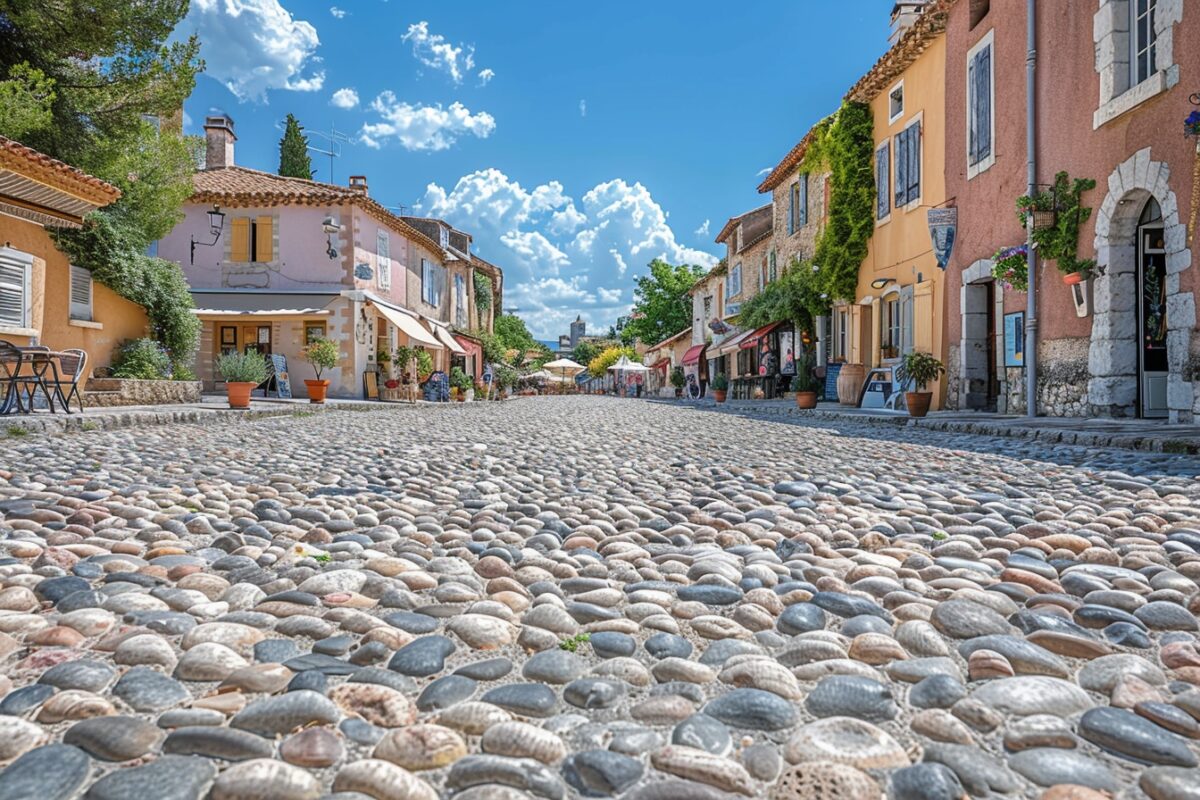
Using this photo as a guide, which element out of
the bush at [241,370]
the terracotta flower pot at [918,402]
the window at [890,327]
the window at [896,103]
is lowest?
the terracotta flower pot at [918,402]

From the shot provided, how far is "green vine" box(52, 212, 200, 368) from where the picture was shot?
40.6 feet

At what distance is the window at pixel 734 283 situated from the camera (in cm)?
2877

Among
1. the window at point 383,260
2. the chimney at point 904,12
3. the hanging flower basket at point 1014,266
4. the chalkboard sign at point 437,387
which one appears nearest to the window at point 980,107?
the hanging flower basket at point 1014,266

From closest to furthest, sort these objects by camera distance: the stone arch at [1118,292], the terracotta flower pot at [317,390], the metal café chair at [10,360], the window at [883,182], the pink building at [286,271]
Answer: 1. the stone arch at [1118,292]
2. the metal café chair at [10,360]
3. the window at [883,182]
4. the terracotta flower pot at [317,390]
5. the pink building at [286,271]

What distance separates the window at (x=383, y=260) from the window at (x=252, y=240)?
9.17 feet

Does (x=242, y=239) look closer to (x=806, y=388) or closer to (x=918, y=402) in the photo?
(x=806, y=388)

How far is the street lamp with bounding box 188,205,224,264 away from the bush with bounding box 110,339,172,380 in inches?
279

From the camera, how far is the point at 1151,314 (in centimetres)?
852

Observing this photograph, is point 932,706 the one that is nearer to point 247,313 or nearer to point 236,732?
point 236,732

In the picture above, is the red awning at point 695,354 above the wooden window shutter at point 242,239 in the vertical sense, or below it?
below

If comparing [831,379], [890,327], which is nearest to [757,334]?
[831,379]

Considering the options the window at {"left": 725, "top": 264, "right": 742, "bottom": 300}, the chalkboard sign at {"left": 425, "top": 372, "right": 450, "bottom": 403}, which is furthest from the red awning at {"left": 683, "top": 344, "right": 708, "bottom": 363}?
the chalkboard sign at {"left": 425, "top": 372, "right": 450, "bottom": 403}

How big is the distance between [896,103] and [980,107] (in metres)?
3.49

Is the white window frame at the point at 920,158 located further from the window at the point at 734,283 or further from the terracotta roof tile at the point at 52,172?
the window at the point at 734,283
